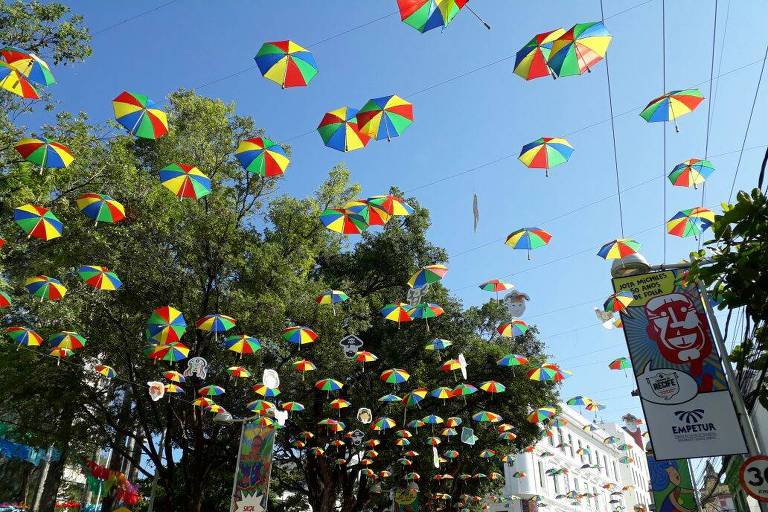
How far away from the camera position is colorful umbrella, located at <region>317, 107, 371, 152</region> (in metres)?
8.23

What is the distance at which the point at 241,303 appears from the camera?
15789mm

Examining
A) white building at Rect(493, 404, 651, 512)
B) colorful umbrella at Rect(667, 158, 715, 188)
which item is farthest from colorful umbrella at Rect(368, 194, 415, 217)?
white building at Rect(493, 404, 651, 512)

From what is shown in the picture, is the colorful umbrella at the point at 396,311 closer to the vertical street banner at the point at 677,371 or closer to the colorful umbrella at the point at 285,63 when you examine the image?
the vertical street banner at the point at 677,371

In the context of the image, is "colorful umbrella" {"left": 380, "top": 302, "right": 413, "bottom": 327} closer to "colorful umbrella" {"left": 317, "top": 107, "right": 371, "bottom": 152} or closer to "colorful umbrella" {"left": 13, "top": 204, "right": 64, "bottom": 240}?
"colorful umbrella" {"left": 317, "top": 107, "right": 371, "bottom": 152}

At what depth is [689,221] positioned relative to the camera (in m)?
10.5

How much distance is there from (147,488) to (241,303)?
60.6ft

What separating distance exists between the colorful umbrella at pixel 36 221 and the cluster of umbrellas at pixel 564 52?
384 inches

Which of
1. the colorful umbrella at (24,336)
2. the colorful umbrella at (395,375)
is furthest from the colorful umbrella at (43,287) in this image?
the colorful umbrella at (395,375)

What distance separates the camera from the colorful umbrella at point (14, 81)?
29.2 feet

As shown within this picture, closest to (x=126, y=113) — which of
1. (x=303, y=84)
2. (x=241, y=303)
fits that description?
(x=303, y=84)

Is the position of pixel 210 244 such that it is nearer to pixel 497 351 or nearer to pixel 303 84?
pixel 303 84

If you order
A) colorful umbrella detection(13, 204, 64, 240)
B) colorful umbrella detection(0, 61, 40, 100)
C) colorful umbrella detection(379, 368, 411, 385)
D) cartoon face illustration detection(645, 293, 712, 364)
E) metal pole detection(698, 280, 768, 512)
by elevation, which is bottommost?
metal pole detection(698, 280, 768, 512)

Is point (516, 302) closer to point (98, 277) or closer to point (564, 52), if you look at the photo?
point (564, 52)

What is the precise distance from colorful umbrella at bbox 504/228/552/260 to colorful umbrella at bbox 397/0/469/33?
20.3ft
